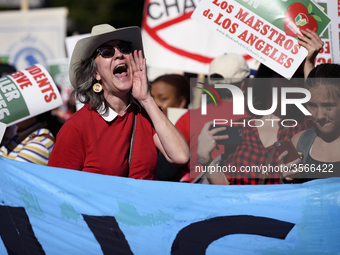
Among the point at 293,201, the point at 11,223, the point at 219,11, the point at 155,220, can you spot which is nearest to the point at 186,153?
the point at 155,220

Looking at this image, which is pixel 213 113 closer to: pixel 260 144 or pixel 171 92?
pixel 260 144

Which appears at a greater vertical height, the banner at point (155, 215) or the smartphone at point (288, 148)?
the smartphone at point (288, 148)

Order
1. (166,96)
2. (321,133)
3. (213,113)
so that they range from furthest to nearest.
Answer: (166,96)
(213,113)
(321,133)

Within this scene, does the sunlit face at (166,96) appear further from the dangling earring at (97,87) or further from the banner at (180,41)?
the dangling earring at (97,87)

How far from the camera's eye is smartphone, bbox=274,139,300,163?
226 centimetres

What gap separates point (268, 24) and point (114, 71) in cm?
97

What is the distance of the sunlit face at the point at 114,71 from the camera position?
2.40 metres

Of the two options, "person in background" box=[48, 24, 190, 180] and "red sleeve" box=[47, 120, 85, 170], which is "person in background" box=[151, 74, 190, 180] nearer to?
"person in background" box=[48, 24, 190, 180]

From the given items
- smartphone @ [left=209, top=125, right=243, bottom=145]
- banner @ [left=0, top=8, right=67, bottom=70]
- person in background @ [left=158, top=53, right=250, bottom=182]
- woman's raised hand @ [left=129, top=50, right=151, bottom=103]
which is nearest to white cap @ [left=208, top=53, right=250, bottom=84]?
person in background @ [left=158, top=53, right=250, bottom=182]

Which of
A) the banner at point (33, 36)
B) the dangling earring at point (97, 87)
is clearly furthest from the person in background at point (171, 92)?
the banner at point (33, 36)

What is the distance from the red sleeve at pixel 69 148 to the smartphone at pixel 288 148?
1128 mm

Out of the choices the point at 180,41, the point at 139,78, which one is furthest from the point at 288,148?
the point at 180,41

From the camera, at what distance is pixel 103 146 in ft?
7.53

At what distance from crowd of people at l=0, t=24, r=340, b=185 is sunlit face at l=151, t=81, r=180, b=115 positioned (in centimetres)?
138
